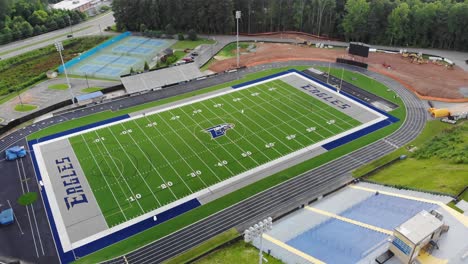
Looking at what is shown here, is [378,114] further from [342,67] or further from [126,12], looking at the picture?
[126,12]

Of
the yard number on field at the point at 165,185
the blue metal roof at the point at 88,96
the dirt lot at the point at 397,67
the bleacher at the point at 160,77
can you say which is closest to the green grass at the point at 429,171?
the dirt lot at the point at 397,67

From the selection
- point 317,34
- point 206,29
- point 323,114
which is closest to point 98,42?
point 206,29

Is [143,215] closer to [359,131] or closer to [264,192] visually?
[264,192]

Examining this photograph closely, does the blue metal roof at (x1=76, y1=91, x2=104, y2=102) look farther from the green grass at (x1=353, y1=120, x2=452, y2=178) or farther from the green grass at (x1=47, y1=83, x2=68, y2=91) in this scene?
the green grass at (x1=353, y1=120, x2=452, y2=178)

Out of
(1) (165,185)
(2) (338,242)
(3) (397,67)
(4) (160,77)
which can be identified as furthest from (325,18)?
(2) (338,242)

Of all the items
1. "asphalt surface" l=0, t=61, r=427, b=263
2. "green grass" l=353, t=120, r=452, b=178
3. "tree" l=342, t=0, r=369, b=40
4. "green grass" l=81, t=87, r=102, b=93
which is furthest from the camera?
"tree" l=342, t=0, r=369, b=40

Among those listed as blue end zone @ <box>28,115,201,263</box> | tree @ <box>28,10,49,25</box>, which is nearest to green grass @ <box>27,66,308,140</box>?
blue end zone @ <box>28,115,201,263</box>
